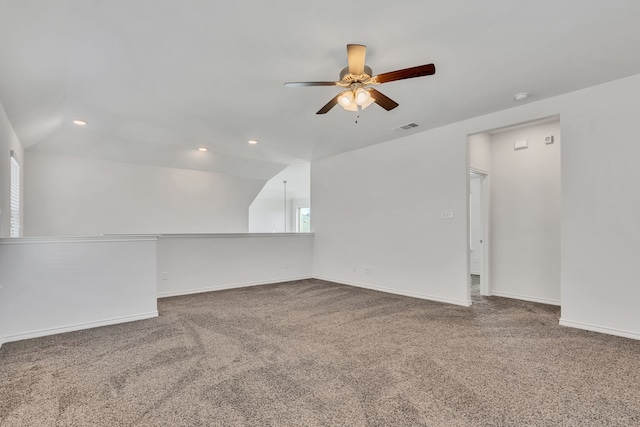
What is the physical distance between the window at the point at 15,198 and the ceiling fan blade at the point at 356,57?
4565 mm

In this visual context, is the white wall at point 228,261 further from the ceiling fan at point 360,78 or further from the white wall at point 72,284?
the ceiling fan at point 360,78

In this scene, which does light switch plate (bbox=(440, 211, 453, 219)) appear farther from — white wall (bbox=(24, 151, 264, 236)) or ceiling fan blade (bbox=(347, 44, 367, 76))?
white wall (bbox=(24, 151, 264, 236))

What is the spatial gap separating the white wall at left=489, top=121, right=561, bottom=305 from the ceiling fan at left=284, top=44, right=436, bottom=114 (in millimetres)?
3157

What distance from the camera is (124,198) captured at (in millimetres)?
6191

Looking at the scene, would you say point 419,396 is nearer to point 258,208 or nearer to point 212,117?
point 212,117

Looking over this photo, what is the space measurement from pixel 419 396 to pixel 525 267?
3735 mm

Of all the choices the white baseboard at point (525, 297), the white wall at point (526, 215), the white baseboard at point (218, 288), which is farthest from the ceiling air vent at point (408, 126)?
the white baseboard at point (218, 288)

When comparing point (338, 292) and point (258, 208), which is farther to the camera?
point (258, 208)

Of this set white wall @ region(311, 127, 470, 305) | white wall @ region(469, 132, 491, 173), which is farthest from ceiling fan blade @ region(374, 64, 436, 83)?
white wall @ region(469, 132, 491, 173)

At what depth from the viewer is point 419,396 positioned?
207 cm

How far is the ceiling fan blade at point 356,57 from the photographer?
2279mm

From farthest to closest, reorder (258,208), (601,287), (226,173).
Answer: (258,208) → (226,173) → (601,287)

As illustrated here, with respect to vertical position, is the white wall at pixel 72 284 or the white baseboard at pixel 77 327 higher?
the white wall at pixel 72 284

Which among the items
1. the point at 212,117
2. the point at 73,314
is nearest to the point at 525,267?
the point at 212,117
